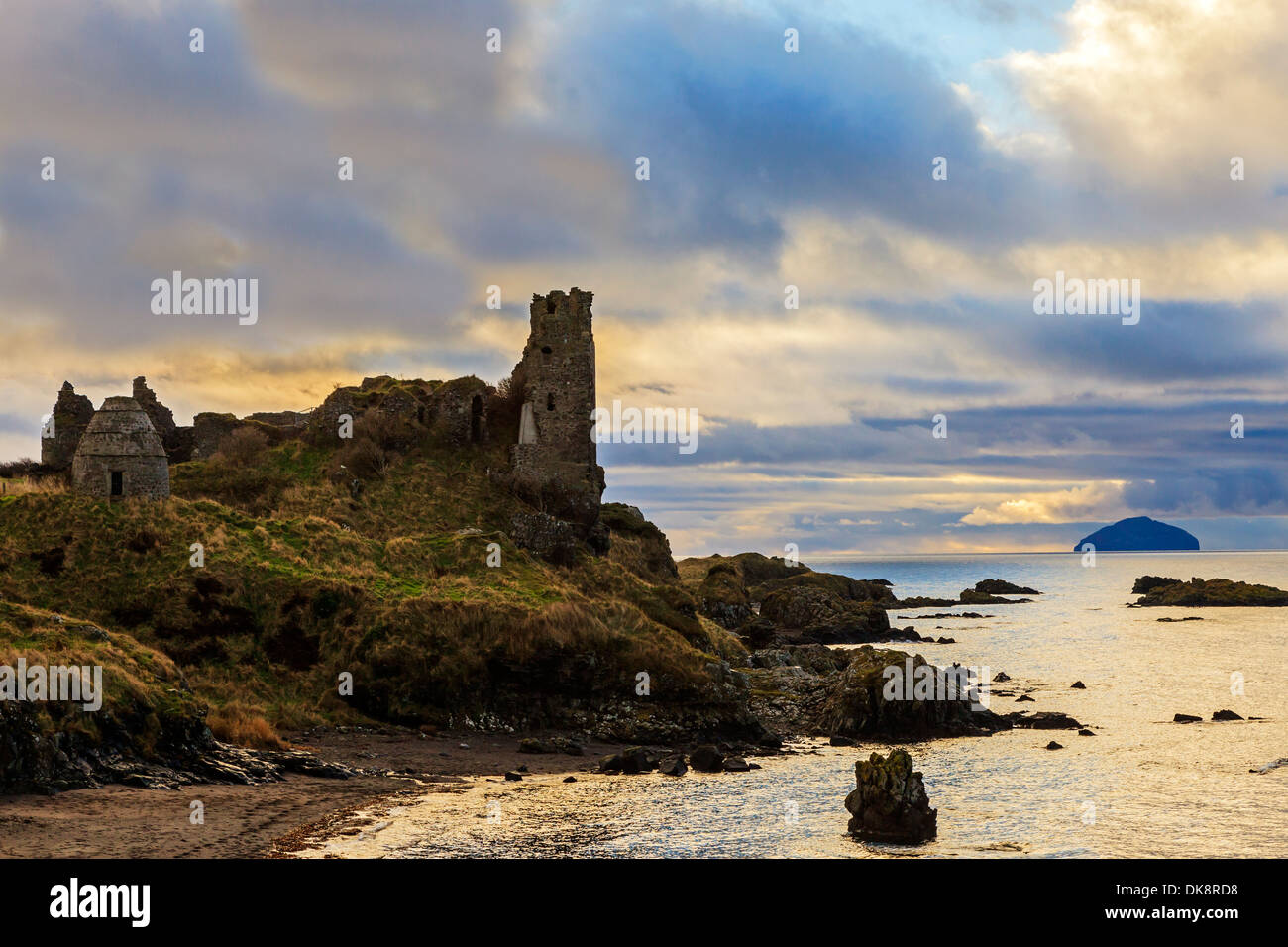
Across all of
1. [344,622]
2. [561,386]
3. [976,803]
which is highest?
[561,386]

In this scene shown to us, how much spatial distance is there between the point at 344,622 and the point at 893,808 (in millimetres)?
25273

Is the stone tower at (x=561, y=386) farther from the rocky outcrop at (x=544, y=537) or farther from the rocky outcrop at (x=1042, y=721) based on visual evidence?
the rocky outcrop at (x=1042, y=721)

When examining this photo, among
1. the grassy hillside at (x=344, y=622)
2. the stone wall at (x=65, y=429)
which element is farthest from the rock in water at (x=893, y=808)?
the stone wall at (x=65, y=429)

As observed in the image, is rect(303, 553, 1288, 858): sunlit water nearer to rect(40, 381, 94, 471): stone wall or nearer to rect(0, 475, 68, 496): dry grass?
rect(0, 475, 68, 496): dry grass

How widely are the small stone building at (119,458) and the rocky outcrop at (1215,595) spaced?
156108 millimetres

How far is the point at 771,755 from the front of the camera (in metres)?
44.2

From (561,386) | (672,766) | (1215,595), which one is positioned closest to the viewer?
(672,766)

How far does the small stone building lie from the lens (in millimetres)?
48594

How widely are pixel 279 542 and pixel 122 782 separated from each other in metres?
22.9

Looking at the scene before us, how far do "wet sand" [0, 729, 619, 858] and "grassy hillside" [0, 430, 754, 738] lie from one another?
13.2ft

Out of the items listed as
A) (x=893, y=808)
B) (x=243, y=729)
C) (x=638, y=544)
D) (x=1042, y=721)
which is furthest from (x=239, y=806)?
(x=638, y=544)

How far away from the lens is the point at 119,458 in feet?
160

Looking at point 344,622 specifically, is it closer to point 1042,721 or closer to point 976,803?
point 976,803

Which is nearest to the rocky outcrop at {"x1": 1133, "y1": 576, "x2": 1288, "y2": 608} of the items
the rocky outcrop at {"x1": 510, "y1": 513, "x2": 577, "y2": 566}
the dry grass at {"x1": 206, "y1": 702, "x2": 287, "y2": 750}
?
the rocky outcrop at {"x1": 510, "y1": 513, "x2": 577, "y2": 566}
